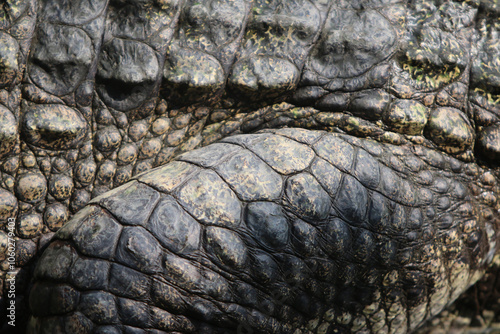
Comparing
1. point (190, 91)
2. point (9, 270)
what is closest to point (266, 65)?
point (190, 91)

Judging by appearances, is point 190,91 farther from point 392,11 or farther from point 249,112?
point 392,11

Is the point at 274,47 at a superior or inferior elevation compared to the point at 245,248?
superior

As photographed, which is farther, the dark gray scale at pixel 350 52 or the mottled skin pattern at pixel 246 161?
the dark gray scale at pixel 350 52

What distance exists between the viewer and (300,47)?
1481 millimetres

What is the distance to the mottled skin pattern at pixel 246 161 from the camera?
1266 millimetres

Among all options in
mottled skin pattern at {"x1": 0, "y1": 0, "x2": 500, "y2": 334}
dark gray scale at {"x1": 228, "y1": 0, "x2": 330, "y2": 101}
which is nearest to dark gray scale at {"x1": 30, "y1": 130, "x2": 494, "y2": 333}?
mottled skin pattern at {"x1": 0, "y1": 0, "x2": 500, "y2": 334}

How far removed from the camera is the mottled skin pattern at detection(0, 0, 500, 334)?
1.27 m

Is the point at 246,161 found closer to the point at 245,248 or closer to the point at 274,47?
the point at 245,248

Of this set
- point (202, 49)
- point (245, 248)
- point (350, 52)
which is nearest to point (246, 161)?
point (245, 248)

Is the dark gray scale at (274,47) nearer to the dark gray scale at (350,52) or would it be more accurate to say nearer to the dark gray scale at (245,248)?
the dark gray scale at (350,52)

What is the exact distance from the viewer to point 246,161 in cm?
136

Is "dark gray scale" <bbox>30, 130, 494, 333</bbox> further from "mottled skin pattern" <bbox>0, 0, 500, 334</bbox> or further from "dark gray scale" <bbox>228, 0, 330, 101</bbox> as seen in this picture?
"dark gray scale" <bbox>228, 0, 330, 101</bbox>

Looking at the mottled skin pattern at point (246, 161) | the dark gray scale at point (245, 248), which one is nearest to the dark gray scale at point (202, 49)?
the mottled skin pattern at point (246, 161)

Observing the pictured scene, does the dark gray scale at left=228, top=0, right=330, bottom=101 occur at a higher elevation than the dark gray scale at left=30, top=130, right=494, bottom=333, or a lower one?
higher
